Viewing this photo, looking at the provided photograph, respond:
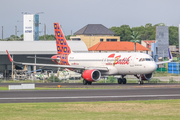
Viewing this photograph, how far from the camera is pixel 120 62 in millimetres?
44094

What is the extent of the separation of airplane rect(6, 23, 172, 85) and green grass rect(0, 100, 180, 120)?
72.7 feet

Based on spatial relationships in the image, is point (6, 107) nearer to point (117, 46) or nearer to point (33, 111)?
point (33, 111)

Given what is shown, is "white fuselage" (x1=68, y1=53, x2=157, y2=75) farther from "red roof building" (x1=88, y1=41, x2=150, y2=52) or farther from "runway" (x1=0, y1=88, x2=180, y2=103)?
"red roof building" (x1=88, y1=41, x2=150, y2=52)

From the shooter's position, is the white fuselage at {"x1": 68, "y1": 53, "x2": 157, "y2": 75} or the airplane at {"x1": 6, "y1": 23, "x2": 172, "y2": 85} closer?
the white fuselage at {"x1": 68, "y1": 53, "x2": 157, "y2": 75}

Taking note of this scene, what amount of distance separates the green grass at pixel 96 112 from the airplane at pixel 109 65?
872 inches

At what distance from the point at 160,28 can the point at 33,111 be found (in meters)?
117

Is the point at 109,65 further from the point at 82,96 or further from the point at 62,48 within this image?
the point at 82,96

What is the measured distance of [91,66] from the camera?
48.1m

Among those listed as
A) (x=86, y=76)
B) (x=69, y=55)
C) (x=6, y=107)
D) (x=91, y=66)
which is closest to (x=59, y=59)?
(x=69, y=55)

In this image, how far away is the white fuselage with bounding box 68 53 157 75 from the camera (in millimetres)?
42062

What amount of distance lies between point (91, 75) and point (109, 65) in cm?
332

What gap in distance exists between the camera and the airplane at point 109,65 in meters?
42.4

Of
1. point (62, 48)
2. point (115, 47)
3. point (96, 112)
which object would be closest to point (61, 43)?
point (62, 48)

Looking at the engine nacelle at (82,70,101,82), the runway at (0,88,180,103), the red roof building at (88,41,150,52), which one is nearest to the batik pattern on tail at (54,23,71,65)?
the engine nacelle at (82,70,101,82)
